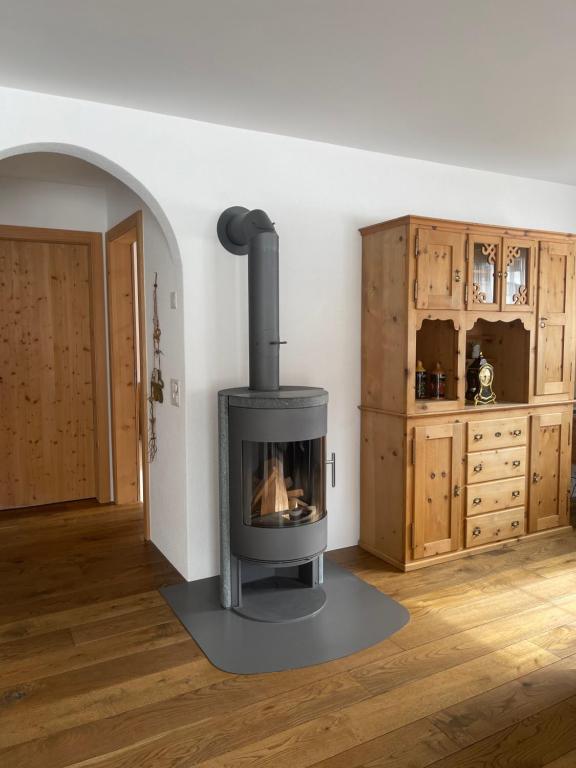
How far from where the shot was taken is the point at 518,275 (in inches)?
141

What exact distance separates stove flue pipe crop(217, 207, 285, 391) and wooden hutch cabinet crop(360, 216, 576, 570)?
2.45ft

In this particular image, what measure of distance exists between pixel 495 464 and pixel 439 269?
1236 millimetres

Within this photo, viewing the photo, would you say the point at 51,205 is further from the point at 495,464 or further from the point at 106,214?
the point at 495,464

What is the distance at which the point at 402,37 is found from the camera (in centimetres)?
220

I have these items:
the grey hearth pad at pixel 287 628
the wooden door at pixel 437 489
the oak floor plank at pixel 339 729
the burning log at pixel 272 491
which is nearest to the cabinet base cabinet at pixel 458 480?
the wooden door at pixel 437 489

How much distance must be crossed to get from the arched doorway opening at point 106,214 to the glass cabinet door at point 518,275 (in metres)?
1.90

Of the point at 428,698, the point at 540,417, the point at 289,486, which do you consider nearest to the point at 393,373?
the point at 289,486

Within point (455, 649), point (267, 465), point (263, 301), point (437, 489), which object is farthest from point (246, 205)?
point (455, 649)

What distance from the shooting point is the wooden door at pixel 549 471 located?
379 centimetres

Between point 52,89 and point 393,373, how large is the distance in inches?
85.2

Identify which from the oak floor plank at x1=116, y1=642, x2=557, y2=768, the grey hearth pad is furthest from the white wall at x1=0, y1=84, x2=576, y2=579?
the oak floor plank at x1=116, y1=642, x2=557, y2=768

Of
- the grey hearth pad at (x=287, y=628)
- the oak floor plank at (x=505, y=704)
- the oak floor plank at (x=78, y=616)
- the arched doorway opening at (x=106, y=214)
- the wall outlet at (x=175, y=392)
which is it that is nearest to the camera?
the oak floor plank at (x=505, y=704)

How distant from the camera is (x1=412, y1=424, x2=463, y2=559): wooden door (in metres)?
3.30

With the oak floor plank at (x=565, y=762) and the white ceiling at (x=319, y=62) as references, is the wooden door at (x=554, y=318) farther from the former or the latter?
the oak floor plank at (x=565, y=762)
